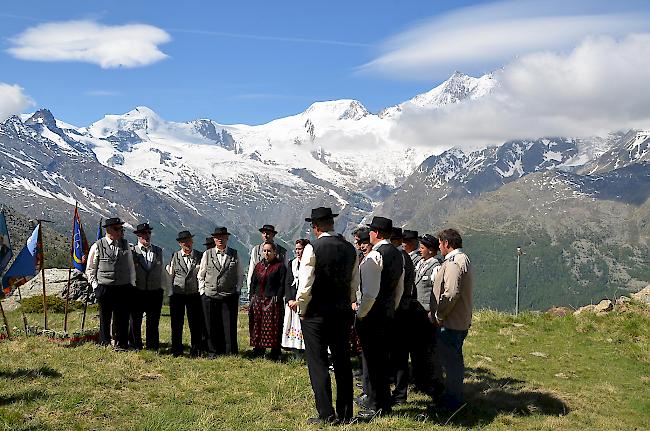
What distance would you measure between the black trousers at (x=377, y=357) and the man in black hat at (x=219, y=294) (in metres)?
4.69

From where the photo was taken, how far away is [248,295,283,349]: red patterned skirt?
A: 13.1 metres

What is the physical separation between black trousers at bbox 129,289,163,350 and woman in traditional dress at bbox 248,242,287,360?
6.23 ft

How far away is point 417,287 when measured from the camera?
11.0 m

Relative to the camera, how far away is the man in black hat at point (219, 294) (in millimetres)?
13234

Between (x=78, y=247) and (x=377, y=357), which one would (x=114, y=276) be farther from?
(x=377, y=357)

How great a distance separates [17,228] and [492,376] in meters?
179

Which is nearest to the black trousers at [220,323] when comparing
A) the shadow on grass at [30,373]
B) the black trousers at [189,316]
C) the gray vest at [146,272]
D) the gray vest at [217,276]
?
the gray vest at [217,276]

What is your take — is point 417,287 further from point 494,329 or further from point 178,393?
point 494,329

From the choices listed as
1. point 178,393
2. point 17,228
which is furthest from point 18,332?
point 17,228

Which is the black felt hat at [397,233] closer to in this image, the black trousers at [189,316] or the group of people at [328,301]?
the group of people at [328,301]

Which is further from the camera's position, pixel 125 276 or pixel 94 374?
pixel 125 276

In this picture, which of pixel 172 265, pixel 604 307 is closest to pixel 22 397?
pixel 172 265

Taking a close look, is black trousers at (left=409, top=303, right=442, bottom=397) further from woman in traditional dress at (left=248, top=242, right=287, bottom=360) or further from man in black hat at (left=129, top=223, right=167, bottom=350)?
man in black hat at (left=129, top=223, right=167, bottom=350)

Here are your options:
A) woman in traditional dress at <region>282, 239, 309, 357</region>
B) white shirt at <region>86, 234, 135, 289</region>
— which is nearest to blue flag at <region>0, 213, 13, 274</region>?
white shirt at <region>86, 234, 135, 289</region>
